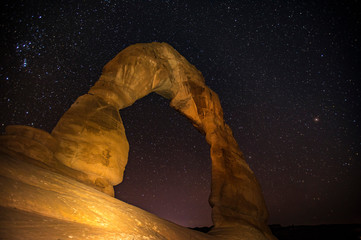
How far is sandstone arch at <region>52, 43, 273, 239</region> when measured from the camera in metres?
5.77

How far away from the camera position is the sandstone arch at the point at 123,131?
5773 mm

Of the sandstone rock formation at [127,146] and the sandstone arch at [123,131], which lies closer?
the sandstone rock formation at [127,146]

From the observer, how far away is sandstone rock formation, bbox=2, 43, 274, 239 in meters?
3.79

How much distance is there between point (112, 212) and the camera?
2896 mm

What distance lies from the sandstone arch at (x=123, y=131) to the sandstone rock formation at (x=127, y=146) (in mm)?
24

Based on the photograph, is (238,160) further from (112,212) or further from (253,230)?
(112,212)

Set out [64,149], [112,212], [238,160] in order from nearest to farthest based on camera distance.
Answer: [112,212] → [64,149] → [238,160]

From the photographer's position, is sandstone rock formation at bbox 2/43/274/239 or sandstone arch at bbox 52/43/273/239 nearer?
sandstone rock formation at bbox 2/43/274/239

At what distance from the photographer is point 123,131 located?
6.95 m

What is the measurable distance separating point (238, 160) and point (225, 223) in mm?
3206

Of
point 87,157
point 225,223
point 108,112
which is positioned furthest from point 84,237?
point 225,223

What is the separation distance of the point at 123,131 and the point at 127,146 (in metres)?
0.53

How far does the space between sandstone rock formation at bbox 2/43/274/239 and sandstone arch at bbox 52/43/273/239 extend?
0.02 meters

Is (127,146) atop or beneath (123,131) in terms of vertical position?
beneath
